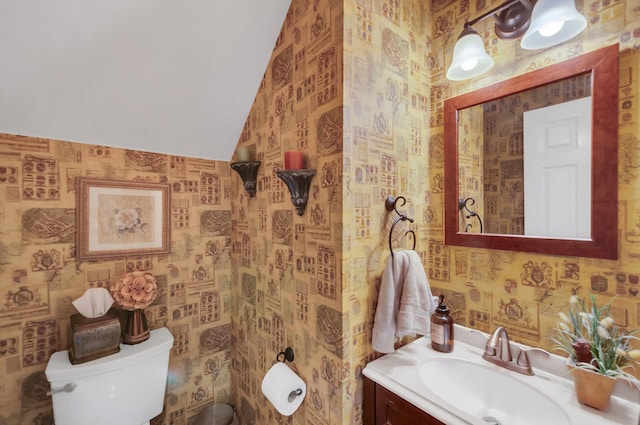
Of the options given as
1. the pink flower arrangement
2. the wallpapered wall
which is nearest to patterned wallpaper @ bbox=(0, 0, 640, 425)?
the wallpapered wall

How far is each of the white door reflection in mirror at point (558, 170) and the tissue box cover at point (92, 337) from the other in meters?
1.89

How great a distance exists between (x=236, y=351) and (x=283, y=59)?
1.78m

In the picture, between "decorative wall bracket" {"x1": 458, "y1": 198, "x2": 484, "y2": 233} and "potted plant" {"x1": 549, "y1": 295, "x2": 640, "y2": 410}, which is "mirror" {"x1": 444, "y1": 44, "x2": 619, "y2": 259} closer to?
"decorative wall bracket" {"x1": 458, "y1": 198, "x2": 484, "y2": 233}

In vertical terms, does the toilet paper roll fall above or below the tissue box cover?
below

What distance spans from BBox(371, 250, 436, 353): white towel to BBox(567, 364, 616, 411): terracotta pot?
443mm

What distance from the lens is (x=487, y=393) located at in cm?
96

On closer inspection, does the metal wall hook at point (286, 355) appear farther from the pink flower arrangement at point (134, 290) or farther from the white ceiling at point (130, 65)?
the white ceiling at point (130, 65)

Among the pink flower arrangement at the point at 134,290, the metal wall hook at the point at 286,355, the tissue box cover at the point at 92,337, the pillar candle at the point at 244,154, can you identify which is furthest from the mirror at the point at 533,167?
the tissue box cover at the point at 92,337

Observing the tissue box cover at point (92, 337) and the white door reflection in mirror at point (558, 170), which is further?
the tissue box cover at point (92, 337)

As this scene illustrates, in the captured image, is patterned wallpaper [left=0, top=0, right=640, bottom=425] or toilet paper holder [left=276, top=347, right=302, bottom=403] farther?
toilet paper holder [left=276, top=347, right=302, bottom=403]

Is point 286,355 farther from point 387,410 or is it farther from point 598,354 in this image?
point 598,354

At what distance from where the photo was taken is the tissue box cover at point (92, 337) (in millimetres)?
1150

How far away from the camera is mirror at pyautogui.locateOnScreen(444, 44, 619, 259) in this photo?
2.79 ft

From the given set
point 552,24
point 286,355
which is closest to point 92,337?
point 286,355
